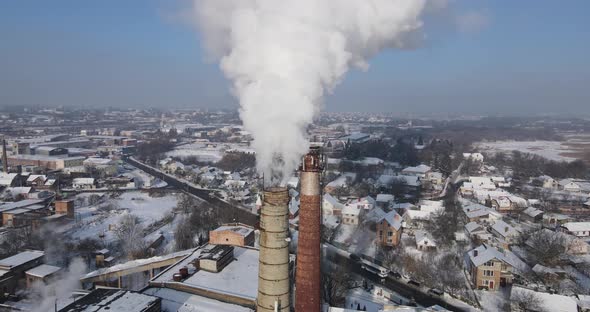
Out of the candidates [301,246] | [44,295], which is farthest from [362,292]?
[44,295]

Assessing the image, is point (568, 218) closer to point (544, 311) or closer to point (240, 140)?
point (544, 311)

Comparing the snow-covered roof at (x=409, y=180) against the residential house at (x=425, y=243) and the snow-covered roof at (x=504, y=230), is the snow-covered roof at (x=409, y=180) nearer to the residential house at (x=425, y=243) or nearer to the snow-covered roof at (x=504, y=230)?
the snow-covered roof at (x=504, y=230)

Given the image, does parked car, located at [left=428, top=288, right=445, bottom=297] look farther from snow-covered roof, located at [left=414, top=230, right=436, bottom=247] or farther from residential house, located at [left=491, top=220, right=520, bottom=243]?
residential house, located at [left=491, top=220, right=520, bottom=243]

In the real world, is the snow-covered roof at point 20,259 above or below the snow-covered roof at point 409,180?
above

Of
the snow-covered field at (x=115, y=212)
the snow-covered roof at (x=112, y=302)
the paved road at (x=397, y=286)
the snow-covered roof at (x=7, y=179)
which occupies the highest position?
the snow-covered roof at (x=112, y=302)

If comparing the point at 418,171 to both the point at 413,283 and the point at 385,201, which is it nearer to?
the point at 385,201

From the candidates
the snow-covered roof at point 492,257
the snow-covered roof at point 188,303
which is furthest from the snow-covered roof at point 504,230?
the snow-covered roof at point 188,303
